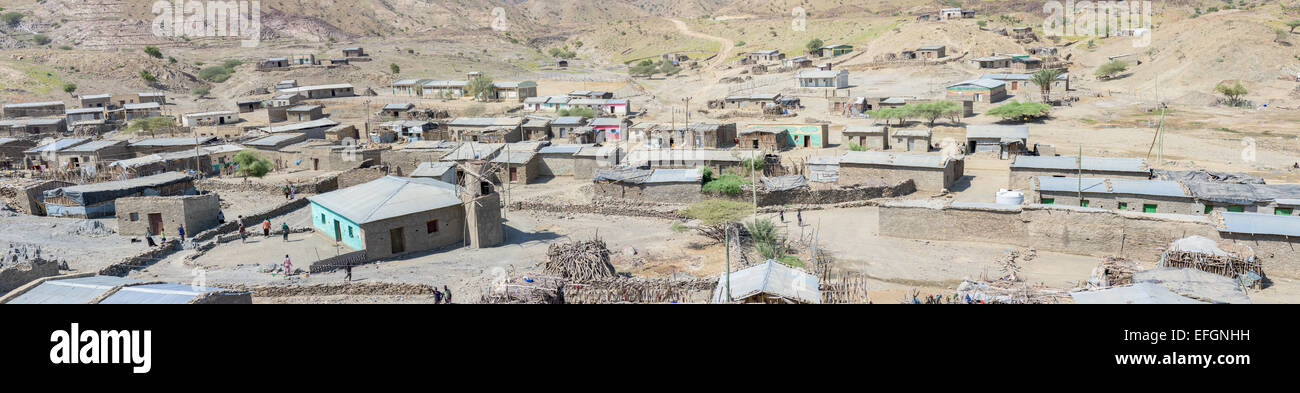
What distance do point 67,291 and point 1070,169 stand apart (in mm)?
28402

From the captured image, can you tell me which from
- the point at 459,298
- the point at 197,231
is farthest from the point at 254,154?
the point at 459,298

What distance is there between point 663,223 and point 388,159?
1731cm

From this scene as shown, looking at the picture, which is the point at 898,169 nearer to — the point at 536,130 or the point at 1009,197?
the point at 1009,197

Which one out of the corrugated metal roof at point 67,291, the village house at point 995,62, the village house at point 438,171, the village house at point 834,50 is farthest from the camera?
the village house at point 834,50

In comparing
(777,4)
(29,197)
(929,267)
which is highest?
(777,4)

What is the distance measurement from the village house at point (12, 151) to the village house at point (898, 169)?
41.7m

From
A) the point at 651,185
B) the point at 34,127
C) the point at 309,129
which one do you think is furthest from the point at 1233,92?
the point at 34,127

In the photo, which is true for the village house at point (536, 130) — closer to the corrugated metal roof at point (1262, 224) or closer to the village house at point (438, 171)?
the village house at point (438, 171)

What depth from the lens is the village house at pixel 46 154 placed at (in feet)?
136

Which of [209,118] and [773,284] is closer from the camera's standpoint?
[773,284]

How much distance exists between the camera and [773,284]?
15180mm

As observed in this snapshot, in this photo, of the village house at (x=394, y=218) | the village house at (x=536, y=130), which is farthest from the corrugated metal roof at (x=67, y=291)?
the village house at (x=536, y=130)
